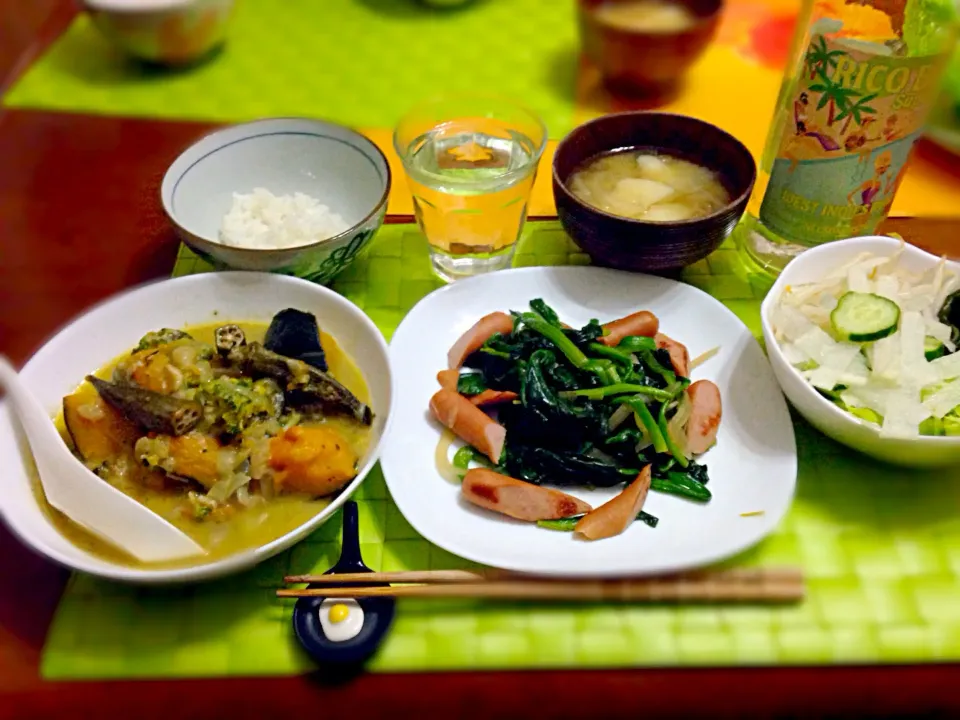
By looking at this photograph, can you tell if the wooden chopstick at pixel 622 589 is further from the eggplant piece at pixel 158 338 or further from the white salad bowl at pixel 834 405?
the eggplant piece at pixel 158 338

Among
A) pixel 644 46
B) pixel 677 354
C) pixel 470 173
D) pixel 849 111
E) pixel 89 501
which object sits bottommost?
pixel 89 501

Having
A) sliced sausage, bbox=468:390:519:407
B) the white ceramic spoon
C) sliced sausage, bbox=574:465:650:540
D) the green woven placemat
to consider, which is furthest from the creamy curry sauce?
the green woven placemat

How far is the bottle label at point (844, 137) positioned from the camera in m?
1.41

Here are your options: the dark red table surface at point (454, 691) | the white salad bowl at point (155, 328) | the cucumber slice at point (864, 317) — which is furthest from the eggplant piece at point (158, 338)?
the cucumber slice at point (864, 317)

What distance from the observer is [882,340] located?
134 cm

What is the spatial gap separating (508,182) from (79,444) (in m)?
1.05

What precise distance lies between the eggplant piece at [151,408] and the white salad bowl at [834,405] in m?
1.12

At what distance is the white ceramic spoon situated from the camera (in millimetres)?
1158

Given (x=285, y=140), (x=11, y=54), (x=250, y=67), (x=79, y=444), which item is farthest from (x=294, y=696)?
(x=11, y=54)

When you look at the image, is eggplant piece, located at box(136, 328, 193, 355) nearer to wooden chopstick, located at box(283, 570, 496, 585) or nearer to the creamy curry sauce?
the creamy curry sauce

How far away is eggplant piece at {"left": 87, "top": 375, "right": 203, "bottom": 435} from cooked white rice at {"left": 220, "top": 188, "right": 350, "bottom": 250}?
0.50m

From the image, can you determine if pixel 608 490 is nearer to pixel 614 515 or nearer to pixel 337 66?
pixel 614 515

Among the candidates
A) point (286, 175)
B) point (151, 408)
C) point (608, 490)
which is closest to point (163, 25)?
point (286, 175)

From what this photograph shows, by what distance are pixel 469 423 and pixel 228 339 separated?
54 cm
